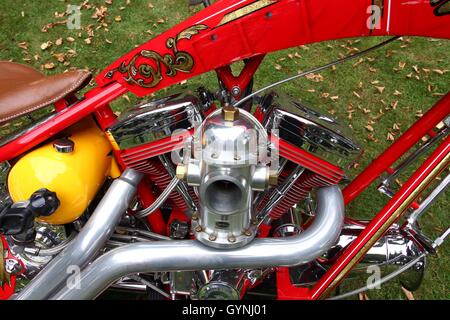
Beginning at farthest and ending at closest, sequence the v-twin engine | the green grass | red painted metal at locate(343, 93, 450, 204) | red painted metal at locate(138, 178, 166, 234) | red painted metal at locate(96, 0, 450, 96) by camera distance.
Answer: the green grass
red painted metal at locate(138, 178, 166, 234)
red painted metal at locate(343, 93, 450, 204)
the v-twin engine
red painted metal at locate(96, 0, 450, 96)

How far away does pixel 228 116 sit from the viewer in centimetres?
116

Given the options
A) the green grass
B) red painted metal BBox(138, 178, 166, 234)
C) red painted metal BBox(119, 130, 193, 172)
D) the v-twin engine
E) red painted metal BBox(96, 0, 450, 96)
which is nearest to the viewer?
red painted metal BBox(96, 0, 450, 96)

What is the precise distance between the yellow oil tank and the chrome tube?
0.10m

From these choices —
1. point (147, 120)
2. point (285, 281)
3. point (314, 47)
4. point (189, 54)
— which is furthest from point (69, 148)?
point (314, 47)

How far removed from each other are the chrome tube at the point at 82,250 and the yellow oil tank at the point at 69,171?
97 mm

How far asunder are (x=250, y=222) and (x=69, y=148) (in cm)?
60

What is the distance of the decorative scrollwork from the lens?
3.96 feet

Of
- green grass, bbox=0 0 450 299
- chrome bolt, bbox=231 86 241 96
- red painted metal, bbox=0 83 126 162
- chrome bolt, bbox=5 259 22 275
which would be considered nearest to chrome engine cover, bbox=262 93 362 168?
chrome bolt, bbox=231 86 241 96

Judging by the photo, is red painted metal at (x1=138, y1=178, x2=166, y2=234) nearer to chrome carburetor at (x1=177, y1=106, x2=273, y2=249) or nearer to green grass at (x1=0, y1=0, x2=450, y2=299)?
chrome carburetor at (x1=177, y1=106, x2=273, y2=249)

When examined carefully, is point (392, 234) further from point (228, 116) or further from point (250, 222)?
point (228, 116)

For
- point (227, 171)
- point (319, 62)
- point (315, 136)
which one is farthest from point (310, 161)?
point (319, 62)

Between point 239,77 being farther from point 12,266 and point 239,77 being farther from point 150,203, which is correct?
point 12,266

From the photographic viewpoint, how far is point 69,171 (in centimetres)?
137

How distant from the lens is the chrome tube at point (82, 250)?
4.35 feet
